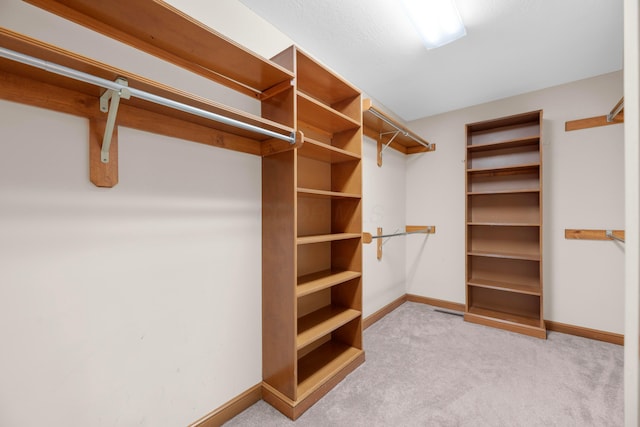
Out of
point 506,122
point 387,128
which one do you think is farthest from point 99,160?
point 506,122

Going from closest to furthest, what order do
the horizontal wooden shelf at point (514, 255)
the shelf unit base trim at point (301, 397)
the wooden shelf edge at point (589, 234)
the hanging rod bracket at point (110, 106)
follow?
the hanging rod bracket at point (110, 106)
the shelf unit base trim at point (301, 397)
the wooden shelf edge at point (589, 234)
the horizontal wooden shelf at point (514, 255)

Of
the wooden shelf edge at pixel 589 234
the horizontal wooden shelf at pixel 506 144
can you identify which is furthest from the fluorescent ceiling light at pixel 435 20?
the wooden shelf edge at pixel 589 234

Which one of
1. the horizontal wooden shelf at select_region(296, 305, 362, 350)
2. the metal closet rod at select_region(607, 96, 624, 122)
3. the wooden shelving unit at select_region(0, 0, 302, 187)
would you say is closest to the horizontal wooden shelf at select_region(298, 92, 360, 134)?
the wooden shelving unit at select_region(0, 0, 302, 187)

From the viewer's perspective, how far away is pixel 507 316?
2.84 meters

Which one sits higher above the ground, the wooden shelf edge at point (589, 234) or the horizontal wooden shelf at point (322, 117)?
the horizontal wooden shelf at point (322, 117)

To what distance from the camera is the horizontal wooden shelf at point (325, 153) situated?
1.75m

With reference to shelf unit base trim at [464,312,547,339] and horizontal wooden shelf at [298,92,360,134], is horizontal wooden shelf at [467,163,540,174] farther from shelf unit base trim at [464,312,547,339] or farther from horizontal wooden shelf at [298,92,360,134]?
horizontal wooden shelf at [298,92,360,134]

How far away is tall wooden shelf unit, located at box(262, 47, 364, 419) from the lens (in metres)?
1.58

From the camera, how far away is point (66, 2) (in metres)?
0.98

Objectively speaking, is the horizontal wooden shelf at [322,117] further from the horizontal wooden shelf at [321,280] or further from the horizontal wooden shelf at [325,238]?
the horizontal wooden shelf at [321,280]

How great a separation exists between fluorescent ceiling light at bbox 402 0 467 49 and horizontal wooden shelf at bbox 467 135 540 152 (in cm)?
134

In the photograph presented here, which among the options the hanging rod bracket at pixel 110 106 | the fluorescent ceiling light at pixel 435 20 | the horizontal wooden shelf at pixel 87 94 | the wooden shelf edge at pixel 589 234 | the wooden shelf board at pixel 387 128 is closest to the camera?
the horizontal wooden shelf at pixel 87 94

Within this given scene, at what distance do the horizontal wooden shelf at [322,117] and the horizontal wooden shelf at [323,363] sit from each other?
1.85 m

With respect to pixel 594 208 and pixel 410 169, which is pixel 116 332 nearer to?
pixel 410 169
